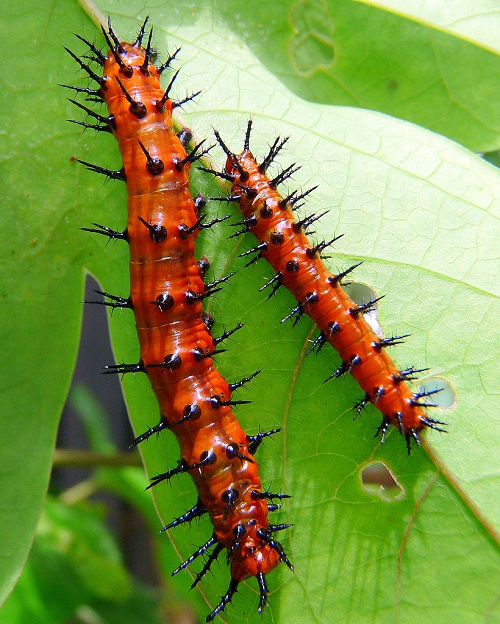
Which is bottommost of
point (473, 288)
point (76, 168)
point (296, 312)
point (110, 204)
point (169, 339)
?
point (473, 288)

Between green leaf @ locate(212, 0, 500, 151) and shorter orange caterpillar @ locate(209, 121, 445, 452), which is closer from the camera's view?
shorter orange caterpillar @ locate(209, 121, 445, 452)

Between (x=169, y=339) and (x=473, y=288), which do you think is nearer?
(x=473, y=288)

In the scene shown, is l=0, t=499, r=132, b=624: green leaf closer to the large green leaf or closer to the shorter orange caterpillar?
the large green leaf

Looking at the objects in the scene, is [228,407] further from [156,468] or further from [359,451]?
[359,451]

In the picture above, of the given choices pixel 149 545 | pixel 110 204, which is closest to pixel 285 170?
pixel 110 204

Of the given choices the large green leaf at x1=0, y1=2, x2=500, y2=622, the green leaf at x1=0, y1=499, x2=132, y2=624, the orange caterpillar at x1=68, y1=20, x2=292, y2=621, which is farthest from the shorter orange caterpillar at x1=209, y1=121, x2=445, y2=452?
the green leaf at x1=0, y1=499, x2=132, y2=624

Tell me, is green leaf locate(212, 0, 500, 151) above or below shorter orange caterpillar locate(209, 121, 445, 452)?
above

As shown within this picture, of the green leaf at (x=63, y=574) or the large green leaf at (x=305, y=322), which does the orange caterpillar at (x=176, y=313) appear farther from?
the green leaf at (x=63, y=574)
